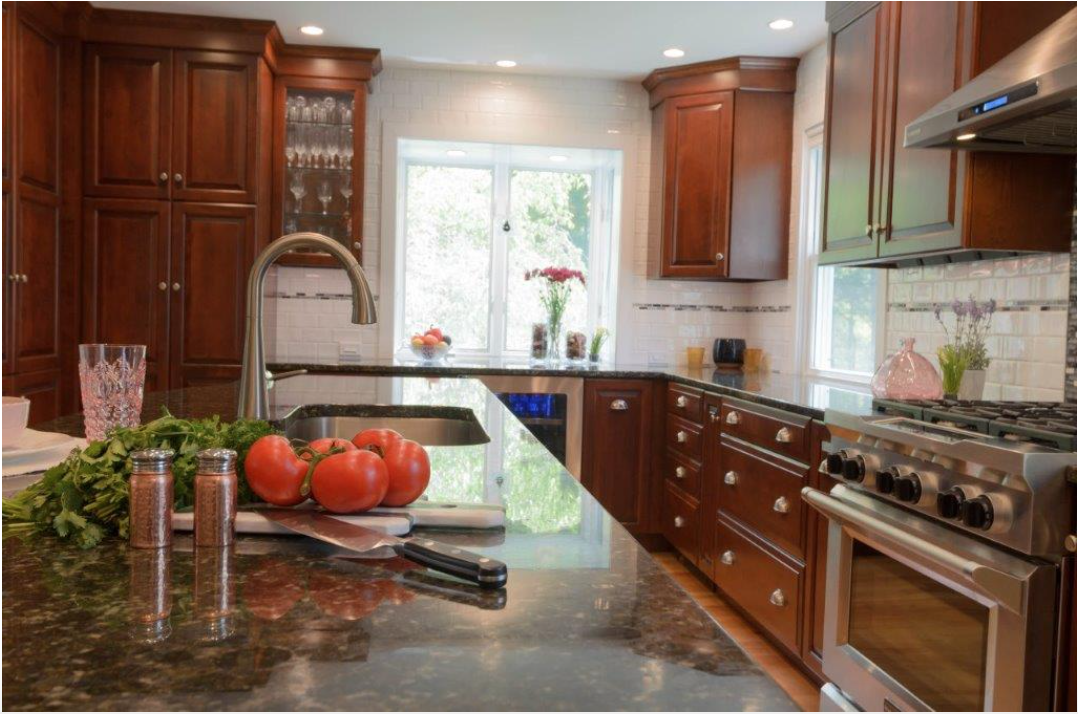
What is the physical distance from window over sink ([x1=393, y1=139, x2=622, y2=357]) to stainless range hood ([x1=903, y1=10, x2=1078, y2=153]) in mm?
3068

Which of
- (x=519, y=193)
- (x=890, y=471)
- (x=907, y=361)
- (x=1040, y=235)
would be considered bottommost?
(x=890, y=471)

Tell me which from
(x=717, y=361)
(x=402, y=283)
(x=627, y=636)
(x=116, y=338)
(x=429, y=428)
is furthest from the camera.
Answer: (x=402, y=283)

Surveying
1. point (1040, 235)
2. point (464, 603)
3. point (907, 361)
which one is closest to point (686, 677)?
point (464, 603)

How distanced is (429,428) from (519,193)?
3.30 m

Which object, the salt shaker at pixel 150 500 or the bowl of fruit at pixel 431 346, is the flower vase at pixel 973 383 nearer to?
the salt shaker at pixel 150 500

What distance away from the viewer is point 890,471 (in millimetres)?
2197

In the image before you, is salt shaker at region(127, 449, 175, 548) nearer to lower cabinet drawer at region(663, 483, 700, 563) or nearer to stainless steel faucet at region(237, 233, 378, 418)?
stainless steel faucet at region(237, 233, 378, 418)

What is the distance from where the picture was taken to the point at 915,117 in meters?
2.94

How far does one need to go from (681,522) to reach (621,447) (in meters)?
0.53

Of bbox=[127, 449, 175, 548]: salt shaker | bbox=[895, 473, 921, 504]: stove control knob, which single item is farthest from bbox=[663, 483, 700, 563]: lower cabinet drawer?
bbox=[127, 449, 175, 548]: salt shaker

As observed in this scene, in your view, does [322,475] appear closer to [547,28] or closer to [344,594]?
[344,594]

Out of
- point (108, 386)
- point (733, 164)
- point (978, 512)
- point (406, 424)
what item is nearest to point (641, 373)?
point (733, 164)

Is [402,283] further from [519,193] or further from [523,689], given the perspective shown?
[523,689]

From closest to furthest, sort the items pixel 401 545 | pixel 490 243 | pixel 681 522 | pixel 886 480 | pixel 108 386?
pixel 401 545 → pixel 108 386 → pixel 886 480 → pixel 681 522 → pixel 490 243
